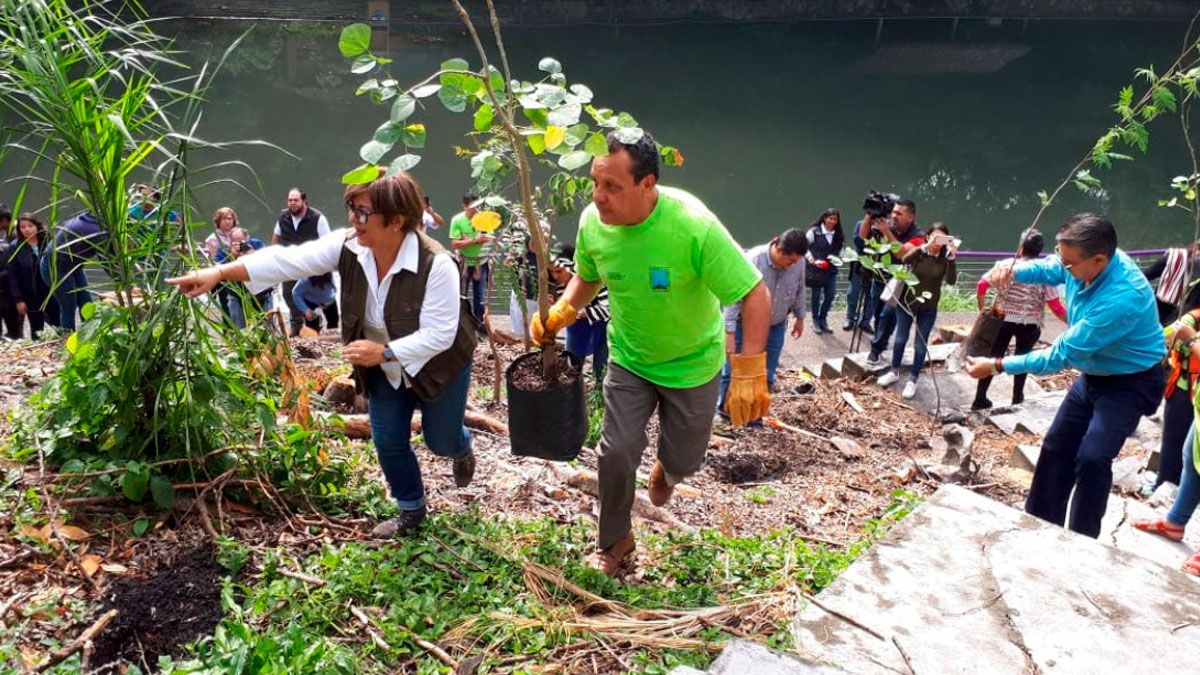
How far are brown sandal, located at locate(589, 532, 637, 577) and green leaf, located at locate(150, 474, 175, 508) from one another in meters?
1.54

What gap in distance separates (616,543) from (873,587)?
3.21ft

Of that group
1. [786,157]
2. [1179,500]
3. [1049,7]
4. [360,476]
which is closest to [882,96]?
[786,157]

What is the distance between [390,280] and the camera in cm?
350

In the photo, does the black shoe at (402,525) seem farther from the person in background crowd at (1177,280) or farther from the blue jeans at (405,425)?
the person in background crowd at (1177,280)

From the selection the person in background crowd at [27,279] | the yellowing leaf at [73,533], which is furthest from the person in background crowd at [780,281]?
the person in background crowd at [27,279]

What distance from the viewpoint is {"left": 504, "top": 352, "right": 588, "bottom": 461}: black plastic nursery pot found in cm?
406

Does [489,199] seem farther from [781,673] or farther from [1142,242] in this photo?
[1142,242]

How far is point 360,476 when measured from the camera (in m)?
4.23

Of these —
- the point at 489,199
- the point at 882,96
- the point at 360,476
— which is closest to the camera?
the point at 360,476

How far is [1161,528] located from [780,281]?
9.89 feet

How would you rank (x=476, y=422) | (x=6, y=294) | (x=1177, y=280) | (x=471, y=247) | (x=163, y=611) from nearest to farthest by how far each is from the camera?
(x=163, y=611), (x=476, y=422), (x=471, y=247), (x=1177, y=280), (x=6, y=294)

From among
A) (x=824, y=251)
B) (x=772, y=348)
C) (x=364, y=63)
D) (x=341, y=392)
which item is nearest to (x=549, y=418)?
(x=364, y=63)

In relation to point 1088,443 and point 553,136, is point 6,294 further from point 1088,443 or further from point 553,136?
point 1088,443

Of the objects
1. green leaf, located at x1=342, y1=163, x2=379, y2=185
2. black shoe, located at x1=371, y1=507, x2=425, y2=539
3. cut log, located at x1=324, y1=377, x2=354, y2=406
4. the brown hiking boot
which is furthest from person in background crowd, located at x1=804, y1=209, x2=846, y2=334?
green leaf, located at x1=342, y1=163, x2=379, y2=185
